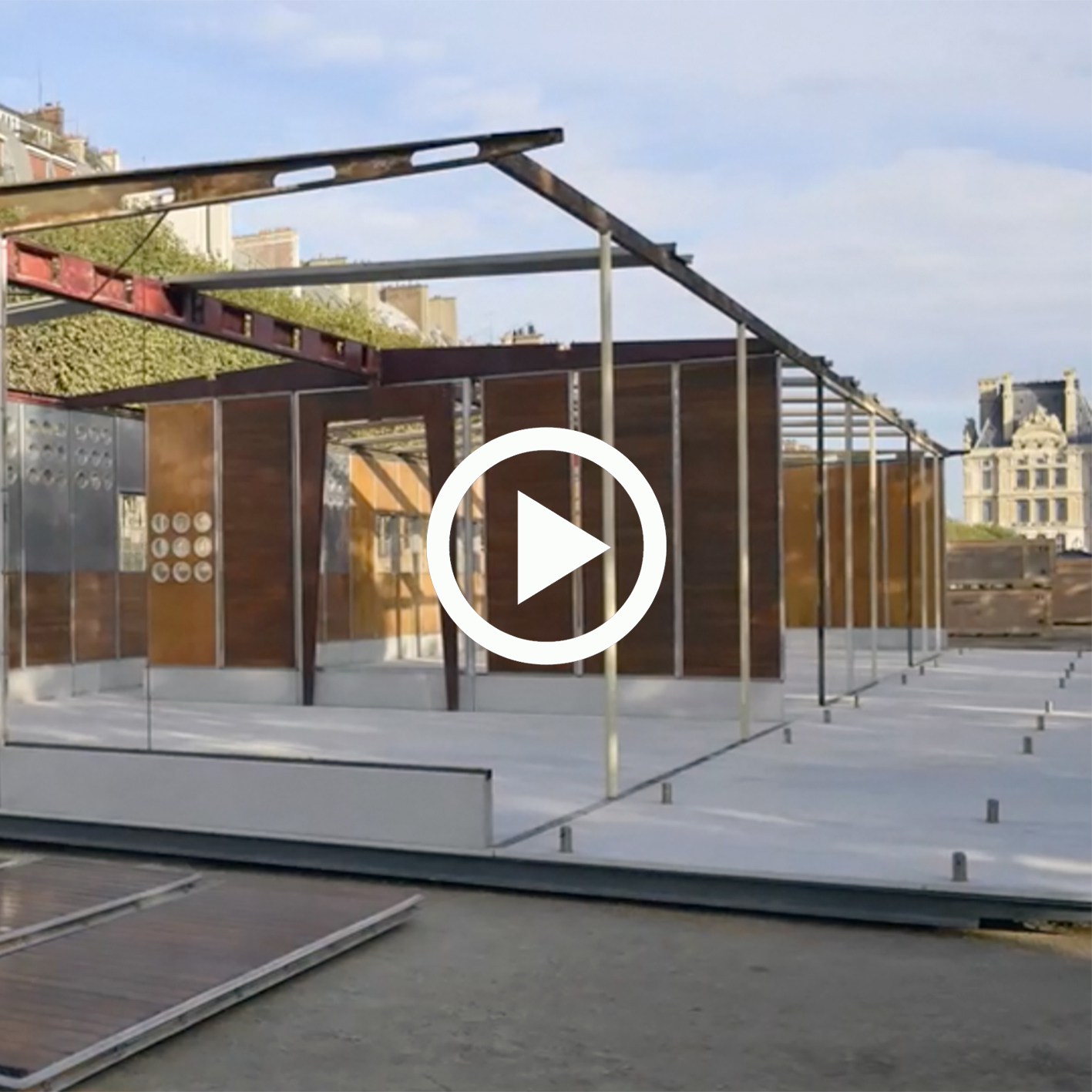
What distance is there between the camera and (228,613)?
54.5 feet

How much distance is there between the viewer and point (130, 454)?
18.6 m

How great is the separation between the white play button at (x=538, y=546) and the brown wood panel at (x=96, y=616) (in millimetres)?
5997

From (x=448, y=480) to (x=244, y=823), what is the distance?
6978mm

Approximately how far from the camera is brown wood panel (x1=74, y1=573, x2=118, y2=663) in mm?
17688

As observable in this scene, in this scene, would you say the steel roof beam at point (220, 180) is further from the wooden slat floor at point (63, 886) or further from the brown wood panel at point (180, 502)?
the brown wood panel at point (180, 502)

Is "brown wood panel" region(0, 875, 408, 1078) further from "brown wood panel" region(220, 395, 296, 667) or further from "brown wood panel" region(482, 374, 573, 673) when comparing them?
"brown wood panel" region(220, 395, 296, 667)

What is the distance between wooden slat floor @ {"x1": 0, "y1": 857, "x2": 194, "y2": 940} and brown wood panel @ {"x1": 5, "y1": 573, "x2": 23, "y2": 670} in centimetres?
927

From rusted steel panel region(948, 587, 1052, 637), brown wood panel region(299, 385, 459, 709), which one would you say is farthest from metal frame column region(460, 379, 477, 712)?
rusted steel panel region(948, 587, 1052, 637)

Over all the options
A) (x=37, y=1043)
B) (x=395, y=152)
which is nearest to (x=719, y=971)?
(x=37, y=1043)

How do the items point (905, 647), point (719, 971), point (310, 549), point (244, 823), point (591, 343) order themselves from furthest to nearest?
point (905, 647) < point (310, 549) < point (591, 343) < point (244, 823) < point (719, 971)

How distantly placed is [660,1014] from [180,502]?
503 inches

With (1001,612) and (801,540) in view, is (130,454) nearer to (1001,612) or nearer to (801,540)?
(801,540)

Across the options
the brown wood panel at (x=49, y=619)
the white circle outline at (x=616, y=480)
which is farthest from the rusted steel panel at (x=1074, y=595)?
the brown wood panel at (x=49, y=619)

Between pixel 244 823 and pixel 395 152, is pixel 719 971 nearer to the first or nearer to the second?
pixel 244 823
